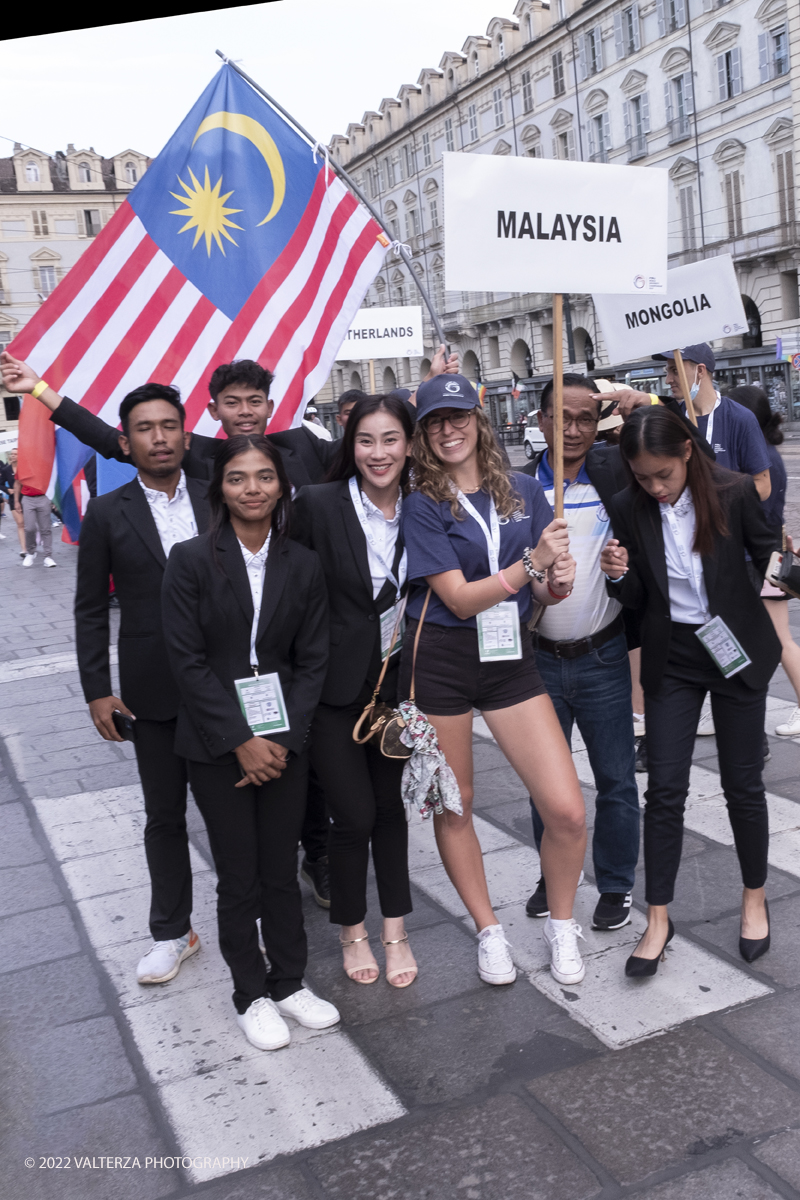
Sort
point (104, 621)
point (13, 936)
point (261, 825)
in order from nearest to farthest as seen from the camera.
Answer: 1. point (261, 825)
2. point (104, 621)
3. point (13, 936)

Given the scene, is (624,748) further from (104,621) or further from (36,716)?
(36,716)

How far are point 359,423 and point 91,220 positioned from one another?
73113 millimetres

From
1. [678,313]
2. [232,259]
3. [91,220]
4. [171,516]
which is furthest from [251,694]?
[91,220]

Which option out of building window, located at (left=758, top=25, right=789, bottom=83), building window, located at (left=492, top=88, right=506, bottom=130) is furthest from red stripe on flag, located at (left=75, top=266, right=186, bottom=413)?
building window, located at (left=492, top=88, right=506, bottom=130)

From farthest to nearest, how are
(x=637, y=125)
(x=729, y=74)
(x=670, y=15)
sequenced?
(x=637, y=125), (x=670, y=15), (x=729, y=74)

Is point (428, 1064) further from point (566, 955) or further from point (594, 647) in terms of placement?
point (594, 647)

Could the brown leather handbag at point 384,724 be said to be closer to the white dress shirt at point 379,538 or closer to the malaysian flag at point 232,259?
the white dress shirt at point 379,538

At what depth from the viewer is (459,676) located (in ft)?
10.6

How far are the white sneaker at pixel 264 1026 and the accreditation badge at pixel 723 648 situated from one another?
1.63 m

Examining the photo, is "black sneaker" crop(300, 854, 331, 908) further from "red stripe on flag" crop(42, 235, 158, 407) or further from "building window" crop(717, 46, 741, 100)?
"building window" crop(717, 46, 741, 100)

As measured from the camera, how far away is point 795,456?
23.0 metres

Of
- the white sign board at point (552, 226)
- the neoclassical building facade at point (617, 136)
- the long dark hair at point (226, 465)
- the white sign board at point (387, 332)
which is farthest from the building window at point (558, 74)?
the long dark hair at point (226, 465)

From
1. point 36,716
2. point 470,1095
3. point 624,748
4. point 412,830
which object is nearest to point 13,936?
point 412,830

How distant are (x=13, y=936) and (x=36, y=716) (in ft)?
12.0
